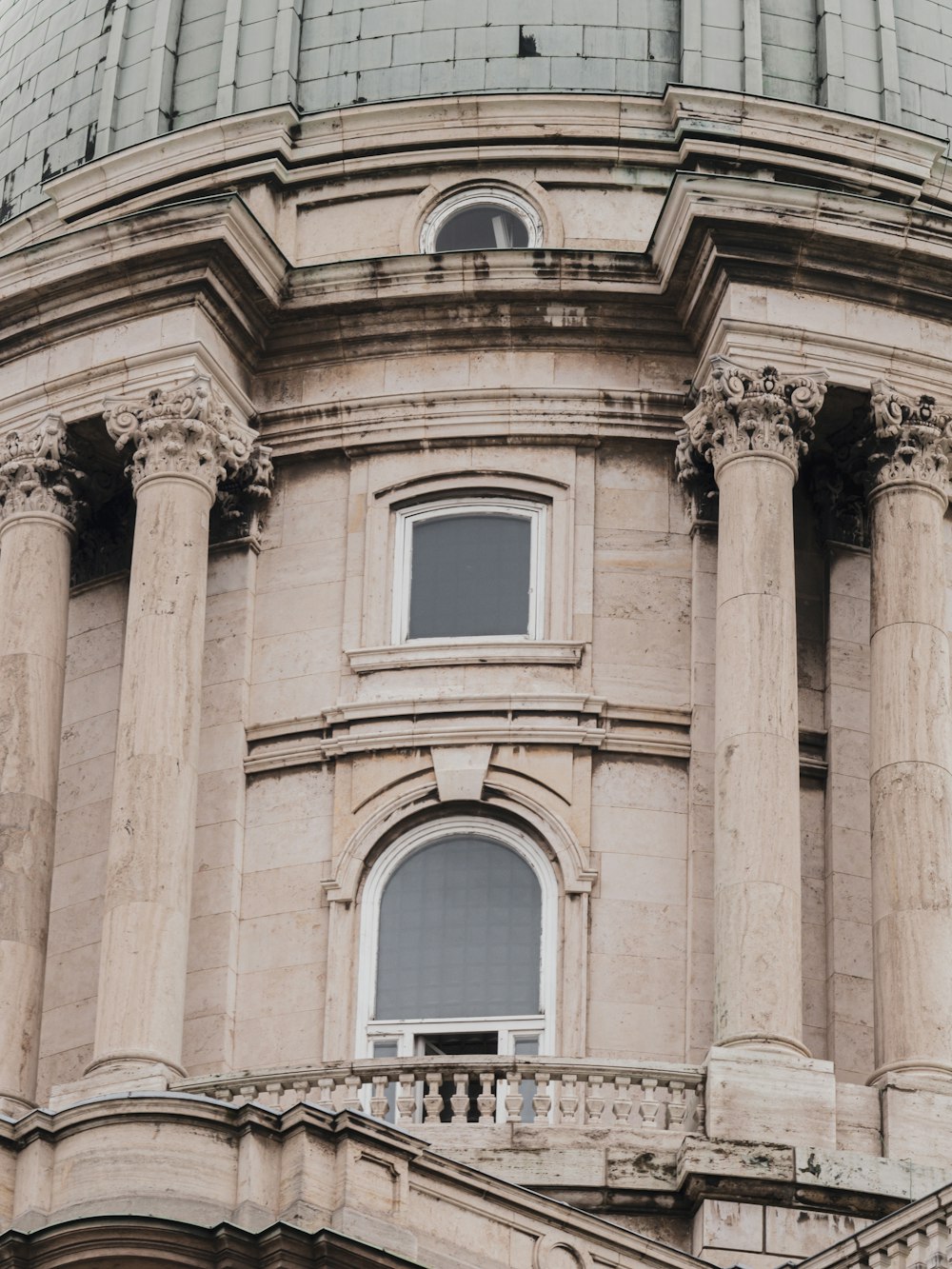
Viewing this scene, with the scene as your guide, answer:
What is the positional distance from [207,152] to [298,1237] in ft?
61.2

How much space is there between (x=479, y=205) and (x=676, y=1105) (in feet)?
41.8

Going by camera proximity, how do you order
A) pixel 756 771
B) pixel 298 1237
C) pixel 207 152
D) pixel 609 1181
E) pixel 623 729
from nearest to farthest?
1. pixel 298 1237
2. pixel 609 1181
3. pixel 756 771
4. pixel 623 729
5. pixel 207 152

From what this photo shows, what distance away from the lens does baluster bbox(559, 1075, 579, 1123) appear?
3494cm

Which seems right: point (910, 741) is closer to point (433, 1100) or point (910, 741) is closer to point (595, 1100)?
point (595, 1100)

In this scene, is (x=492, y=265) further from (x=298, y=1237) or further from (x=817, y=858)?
(x=298, y=1237)

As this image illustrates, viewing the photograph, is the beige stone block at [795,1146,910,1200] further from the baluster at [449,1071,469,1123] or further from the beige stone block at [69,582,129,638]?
the beige stone block at [69,582,129,638]

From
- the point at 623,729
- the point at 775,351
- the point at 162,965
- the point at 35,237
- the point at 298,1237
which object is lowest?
the point at 298,1237

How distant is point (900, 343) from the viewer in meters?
40.0

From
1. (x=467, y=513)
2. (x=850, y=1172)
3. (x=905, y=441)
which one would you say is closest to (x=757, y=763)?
(x=905, y=441)

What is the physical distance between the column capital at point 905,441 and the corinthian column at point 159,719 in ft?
21.6

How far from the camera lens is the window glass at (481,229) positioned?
142ft

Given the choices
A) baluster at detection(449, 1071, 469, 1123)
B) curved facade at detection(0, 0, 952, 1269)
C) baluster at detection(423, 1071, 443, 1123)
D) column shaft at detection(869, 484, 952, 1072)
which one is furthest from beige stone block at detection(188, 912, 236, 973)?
column shaft at detection(869, 484, 952, 1072)

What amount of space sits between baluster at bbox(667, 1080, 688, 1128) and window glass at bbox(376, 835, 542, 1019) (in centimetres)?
304

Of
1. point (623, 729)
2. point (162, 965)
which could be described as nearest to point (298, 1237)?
point (162, 965)
